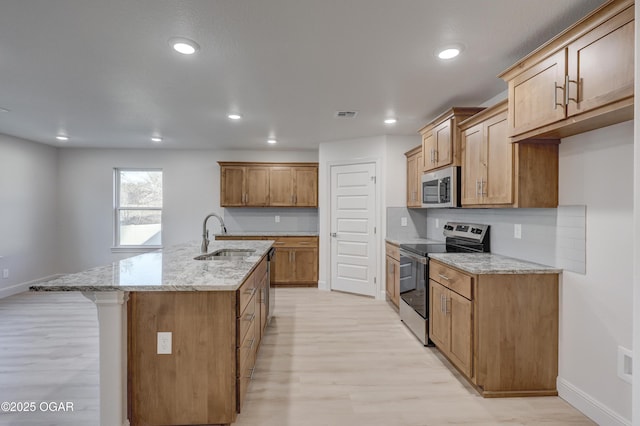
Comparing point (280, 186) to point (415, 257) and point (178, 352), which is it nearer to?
point (415, 257)

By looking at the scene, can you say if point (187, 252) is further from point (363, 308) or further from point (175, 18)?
point (363, 308)

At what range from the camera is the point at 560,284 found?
2.22 metres

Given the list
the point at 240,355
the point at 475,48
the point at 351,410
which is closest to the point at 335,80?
the point at 475,48

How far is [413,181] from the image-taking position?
4.38 m

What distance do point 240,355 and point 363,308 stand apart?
2.61 meters

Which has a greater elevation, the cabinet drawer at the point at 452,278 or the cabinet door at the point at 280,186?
the cabinet door at the point at 280,186

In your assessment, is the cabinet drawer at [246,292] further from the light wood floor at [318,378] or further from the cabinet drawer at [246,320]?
the light wood floor at [318,378]

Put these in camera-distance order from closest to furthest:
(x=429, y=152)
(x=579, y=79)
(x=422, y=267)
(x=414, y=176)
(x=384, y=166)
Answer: (x=579, y=79), (x=422, y=267), (x=429, y=152), (x=414, y=176), (x=384, y=166)

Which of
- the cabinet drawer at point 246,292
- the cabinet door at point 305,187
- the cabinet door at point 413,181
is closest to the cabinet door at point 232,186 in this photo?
the cabinet door at point 305,187

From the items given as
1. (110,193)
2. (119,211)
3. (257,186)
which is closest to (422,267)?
(257,186)

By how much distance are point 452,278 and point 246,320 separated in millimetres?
1670

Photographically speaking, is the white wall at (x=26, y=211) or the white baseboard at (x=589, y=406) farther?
the white wall at (x=26, y=211)

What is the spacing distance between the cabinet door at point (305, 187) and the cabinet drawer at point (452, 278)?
3089mm

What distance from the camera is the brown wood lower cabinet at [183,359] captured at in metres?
1.79
